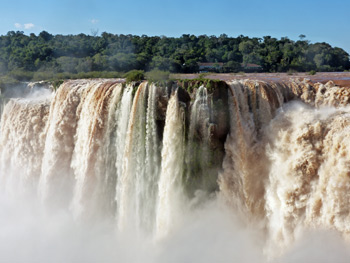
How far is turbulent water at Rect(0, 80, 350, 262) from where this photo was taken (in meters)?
7.71

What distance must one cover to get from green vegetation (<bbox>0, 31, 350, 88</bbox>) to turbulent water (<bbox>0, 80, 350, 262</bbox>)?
11758 mm

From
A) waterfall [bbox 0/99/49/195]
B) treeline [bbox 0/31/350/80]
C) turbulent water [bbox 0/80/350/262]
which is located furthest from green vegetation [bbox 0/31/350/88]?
turbulent water [bbox 0/80/350/262]

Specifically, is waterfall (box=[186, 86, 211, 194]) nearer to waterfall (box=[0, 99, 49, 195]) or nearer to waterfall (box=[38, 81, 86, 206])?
waterfall (box=[38, 81, 86, 206])

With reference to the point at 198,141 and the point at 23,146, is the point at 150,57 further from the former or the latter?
the point at 198,141

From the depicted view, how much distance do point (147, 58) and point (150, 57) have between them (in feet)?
1.85

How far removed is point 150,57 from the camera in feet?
99.1

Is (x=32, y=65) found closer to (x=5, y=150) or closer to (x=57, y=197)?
(x=5, y=150)

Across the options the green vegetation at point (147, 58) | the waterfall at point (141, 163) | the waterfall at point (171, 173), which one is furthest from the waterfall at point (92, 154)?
the green vegetation at point (147, 58)

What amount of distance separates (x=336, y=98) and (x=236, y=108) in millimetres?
2848

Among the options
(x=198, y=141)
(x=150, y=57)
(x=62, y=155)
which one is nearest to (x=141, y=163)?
(x=198, y=141)

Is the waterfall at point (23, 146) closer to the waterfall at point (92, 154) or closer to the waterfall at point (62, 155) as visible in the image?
the waterfall at point (62, 155)

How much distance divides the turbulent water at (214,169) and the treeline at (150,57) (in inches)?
472

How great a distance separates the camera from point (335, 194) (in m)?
7.12

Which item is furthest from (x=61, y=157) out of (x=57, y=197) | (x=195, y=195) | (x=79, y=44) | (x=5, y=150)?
(x=79, y=44)
